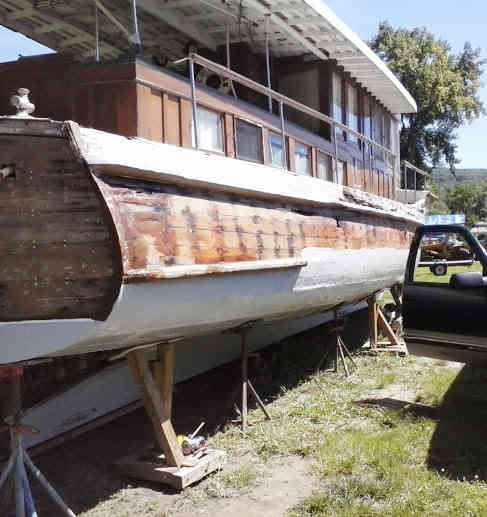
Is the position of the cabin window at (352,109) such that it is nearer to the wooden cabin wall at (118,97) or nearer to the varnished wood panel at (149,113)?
the wooden cabin wall at (118,97)

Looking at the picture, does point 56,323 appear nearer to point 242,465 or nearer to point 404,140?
point 242,465

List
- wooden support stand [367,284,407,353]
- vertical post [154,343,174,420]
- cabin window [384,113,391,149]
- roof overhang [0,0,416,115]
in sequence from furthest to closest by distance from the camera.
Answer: cabin window [384,113,391,149], wooden support stand [367,284,407,353], roof overhang [0,0,416,115], vertical post [154,343,174,420]

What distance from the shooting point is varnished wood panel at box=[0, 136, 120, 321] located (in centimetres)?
337

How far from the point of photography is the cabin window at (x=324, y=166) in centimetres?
769

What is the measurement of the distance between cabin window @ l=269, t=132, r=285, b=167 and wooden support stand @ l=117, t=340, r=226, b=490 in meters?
2.65

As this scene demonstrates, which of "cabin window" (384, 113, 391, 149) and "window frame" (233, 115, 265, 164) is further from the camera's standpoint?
"cabin window" (384, 113, 391, 149)

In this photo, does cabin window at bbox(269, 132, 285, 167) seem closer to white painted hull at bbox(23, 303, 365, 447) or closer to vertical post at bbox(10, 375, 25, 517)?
white painted hull at bbox(23, 303, 365, 447)

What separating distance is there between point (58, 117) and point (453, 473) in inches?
160

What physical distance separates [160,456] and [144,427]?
1.25 metres

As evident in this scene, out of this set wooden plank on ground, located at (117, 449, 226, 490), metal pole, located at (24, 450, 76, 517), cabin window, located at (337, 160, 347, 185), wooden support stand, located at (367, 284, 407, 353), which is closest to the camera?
metal pole, located at (24, 450, 76, 517)

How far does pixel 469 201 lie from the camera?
62000 millimetres

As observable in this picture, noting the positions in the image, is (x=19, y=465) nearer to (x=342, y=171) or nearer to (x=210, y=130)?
(x=210, y=130)

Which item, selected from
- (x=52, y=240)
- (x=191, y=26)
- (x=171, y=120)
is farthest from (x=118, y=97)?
(x=191, y=26)

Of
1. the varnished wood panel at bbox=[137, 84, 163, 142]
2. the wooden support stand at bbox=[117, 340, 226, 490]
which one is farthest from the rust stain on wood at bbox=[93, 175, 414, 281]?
the wooden support stand at bbox=[117, 340, 226, 490]
